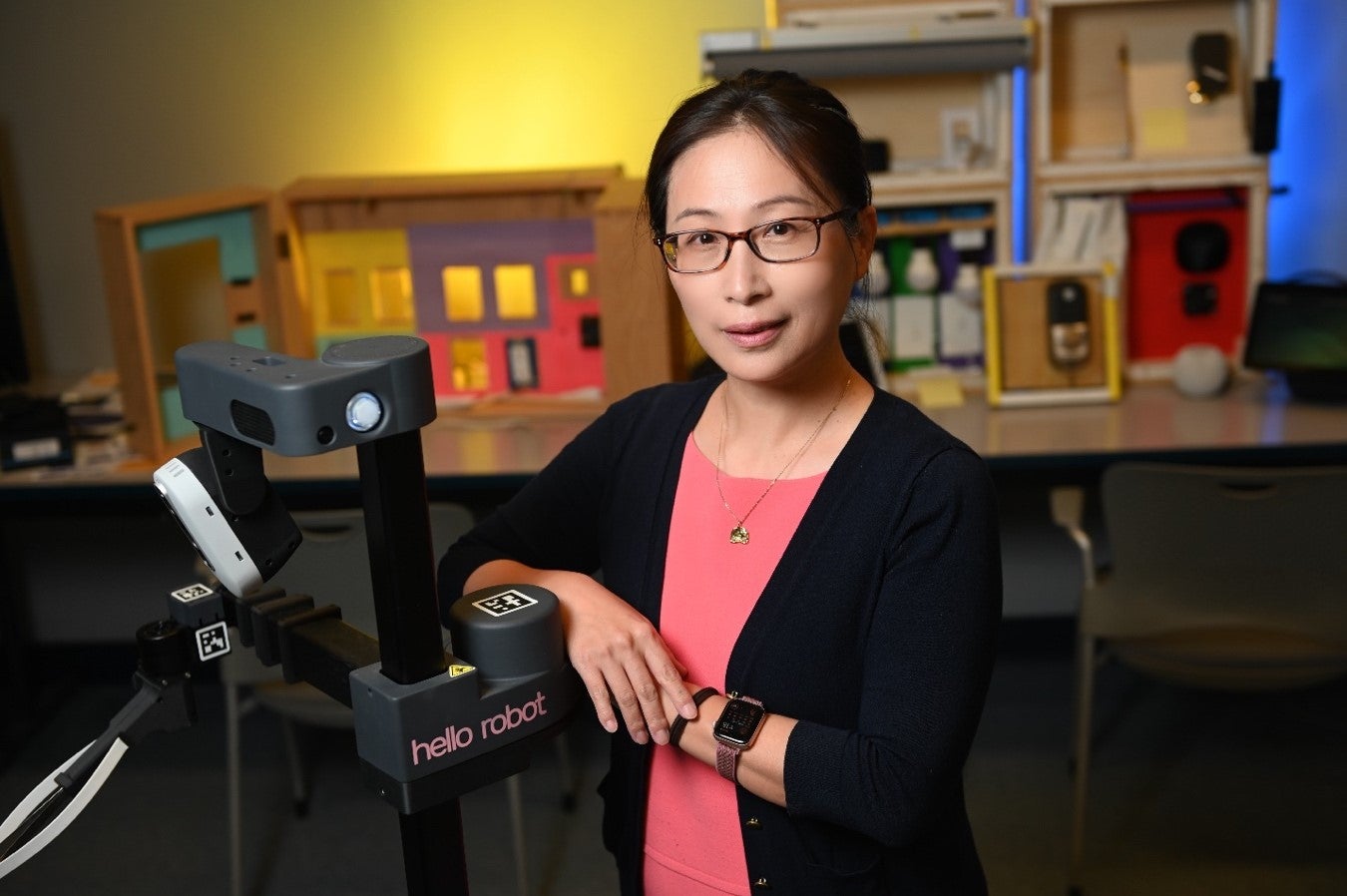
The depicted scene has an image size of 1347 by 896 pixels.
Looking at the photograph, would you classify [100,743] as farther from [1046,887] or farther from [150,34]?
[150,34]

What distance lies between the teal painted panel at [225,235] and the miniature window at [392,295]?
275 mm

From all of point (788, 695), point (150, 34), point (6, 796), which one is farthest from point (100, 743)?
point (150, 34)

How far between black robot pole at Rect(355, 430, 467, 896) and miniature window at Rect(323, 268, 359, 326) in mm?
2425

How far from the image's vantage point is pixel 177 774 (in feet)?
9.57

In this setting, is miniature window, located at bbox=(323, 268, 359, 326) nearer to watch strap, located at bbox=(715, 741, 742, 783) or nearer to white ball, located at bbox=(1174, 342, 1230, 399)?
white ball, located at bbox=(1174, 342, 1230, 399)

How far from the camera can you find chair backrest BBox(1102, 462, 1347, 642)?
208cm

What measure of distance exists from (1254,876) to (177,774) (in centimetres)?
224

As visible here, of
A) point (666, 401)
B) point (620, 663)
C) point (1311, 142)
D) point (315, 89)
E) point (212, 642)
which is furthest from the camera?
point (315, 89)

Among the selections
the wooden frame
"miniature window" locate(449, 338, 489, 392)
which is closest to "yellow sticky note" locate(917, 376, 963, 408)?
the wooden frame

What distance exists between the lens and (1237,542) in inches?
84.1

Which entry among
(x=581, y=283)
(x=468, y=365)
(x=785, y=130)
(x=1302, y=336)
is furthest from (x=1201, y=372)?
(x=785, y=130)

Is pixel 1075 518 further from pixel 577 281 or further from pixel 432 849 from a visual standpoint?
pixel 432 849

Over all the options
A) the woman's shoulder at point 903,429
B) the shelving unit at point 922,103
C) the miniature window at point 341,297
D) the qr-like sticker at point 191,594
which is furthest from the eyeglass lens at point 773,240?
the miniature window at point 341,297

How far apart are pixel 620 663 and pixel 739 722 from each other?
0.11 meters
